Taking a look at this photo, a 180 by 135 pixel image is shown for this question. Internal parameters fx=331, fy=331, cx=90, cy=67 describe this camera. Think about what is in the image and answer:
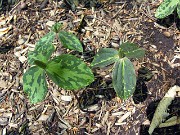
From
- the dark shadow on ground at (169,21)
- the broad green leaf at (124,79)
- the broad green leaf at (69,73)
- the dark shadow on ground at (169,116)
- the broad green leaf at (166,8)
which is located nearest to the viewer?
the broad green leaf at (69,73)

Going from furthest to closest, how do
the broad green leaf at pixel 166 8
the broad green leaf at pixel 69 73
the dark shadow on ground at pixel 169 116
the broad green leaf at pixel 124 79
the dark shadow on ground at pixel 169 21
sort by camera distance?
the dark shadow on ground at pixel 169 21 → the broad green leaf at pixel 166 8 → the dark shadow on ground at pixel 169 116 → the broad green leaf at pixel 124 79 → the broad green leaf at pixel 69 73

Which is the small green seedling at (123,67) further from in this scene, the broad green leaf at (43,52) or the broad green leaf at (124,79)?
the broad green leaf at (43,52)

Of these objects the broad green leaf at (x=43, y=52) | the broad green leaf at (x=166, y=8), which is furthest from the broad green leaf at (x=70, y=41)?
the broad green leaf at (x=166, y=8)

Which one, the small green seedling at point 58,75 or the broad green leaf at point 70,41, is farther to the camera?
the broad green leaf at point 70,41

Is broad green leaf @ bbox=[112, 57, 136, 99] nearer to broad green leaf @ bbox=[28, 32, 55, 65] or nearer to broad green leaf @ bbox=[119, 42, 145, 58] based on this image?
broad green leaf @ bbox=[119, 42, 145, 58]

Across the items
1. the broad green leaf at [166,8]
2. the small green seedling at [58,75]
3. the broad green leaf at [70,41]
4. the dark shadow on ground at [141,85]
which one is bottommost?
the dark shadow on ground at [141,85]

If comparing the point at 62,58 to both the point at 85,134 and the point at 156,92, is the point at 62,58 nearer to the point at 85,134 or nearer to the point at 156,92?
the point at 85,134

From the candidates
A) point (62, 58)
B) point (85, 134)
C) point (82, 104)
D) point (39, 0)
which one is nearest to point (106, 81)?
point (82, 104)

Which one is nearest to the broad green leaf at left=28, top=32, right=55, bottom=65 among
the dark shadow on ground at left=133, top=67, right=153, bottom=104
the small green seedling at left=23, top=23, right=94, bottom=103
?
the small green seedling at left=23, top=23, right=94, bottom=103

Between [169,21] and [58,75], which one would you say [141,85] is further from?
[58,75]
